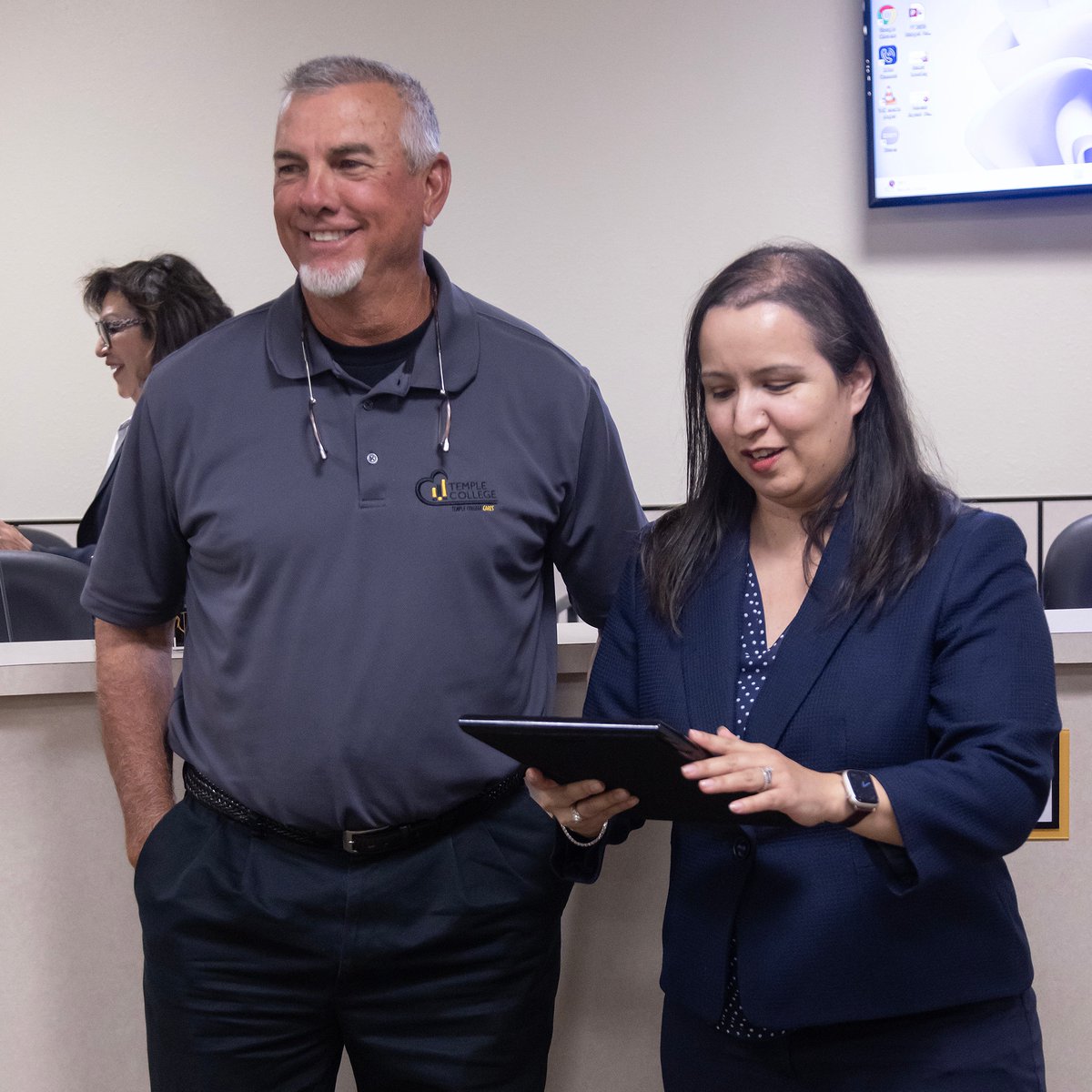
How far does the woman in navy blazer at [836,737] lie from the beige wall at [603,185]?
2.71m

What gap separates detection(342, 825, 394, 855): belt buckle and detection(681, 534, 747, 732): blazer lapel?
0.40 metres

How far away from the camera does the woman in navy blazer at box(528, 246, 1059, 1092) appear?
104cm

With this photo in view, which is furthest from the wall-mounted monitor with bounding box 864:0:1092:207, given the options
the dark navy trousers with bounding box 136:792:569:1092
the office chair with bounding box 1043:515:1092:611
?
the dark navy trousers with bounding box 136:792:569:1092

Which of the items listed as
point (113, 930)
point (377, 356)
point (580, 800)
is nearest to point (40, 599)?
point (113, 930)

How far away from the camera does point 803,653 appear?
1.14 m

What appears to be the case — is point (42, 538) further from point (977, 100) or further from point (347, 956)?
point (977, 100)

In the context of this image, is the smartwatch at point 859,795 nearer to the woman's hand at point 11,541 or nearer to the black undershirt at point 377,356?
the black undershirt at point 377,356

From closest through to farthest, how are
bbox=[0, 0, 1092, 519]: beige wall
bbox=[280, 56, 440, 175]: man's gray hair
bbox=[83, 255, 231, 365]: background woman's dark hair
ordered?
bbox=[280, 56, 440, 175]: man's gray hair → bbox=[83, 255, 231, 365]: background woman's dark hair → bbox=[0, 0, 1092, 519]: beige wall

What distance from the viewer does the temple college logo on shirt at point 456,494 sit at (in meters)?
1.37

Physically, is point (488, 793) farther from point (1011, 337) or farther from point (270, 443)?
point (1011, 337)

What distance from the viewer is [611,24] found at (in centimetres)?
383

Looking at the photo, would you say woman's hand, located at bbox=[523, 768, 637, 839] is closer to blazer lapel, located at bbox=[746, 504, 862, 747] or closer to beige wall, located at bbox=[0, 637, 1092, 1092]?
blazer lapel, located at bbox=[746, 504, 862, 747]

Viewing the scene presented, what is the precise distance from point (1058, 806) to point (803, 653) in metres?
0.70

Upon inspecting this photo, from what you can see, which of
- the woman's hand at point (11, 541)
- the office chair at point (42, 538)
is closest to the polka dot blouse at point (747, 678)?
the woman's hand at point (11, 541)
